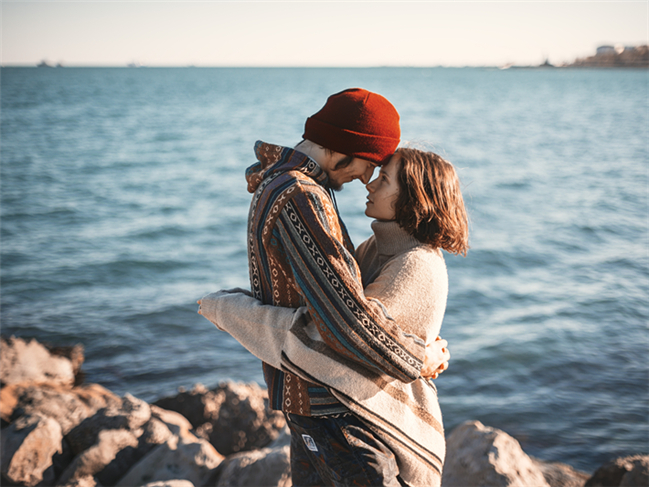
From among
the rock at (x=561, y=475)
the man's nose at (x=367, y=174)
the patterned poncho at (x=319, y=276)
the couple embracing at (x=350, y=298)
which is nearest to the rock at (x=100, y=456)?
the couple embracing at (x=350, y=298)

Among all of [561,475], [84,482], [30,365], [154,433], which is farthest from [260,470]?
[30,365]

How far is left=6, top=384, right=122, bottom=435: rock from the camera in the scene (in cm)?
486

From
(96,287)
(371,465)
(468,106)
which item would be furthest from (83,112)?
(371,465)

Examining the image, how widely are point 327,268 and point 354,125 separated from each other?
23.9 inches

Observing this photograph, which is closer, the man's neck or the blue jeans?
the blue jeans

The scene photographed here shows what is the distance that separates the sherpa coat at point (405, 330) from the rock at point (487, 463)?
149 cm

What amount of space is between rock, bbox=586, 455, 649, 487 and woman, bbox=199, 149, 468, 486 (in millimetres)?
2460

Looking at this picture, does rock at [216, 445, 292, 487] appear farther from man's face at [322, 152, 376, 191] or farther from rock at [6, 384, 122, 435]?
man's face at [322, 152, 376, 191]

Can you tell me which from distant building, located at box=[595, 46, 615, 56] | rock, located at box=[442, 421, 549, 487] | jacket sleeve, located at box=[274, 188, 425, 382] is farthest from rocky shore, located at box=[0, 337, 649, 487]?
distant building, located at box=[595, 46, 615, 56]

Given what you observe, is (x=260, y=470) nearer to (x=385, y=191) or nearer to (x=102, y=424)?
(x=102, y=424)

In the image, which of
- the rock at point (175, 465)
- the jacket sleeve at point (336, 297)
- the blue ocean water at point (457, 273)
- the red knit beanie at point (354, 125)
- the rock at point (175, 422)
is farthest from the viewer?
the blue ocean water at point (457, 273)

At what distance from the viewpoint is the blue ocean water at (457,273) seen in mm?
6520

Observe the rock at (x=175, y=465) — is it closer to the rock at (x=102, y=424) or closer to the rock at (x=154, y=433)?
the rock at (x=154, y=433)

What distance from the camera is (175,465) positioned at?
13.0ft
